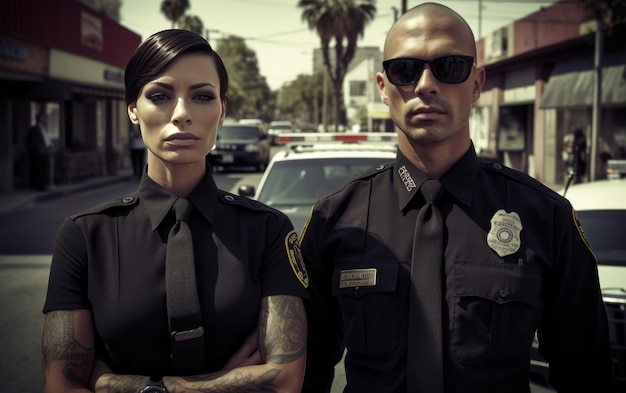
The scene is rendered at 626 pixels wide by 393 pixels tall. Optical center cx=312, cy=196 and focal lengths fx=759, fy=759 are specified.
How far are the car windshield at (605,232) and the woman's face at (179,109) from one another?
365 centimetres

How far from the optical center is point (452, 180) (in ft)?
8.27

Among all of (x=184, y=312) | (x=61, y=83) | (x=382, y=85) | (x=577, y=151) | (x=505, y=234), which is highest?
(x=61, y=83)

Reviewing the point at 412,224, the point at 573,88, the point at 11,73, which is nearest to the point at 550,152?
the point at 573,88

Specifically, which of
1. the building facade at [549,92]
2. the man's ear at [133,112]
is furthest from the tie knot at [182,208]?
the building facade at [549,92]

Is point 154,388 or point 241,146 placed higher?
point 241,146

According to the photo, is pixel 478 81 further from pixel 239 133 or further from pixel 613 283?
pixel 239 133

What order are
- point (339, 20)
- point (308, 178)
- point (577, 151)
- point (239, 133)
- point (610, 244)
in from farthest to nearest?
point (339, 20) < point (239, 133) < point (577, 151) < point (308, 178) < point (610, 244)

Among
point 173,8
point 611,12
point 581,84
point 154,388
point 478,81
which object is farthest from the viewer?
point 173,8

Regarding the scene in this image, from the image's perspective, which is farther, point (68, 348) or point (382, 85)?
point (382, 85)

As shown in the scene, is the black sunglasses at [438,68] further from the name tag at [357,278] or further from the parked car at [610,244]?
the parked car at [610,244]

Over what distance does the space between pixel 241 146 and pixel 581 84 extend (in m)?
11.5

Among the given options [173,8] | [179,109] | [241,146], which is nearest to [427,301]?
[179,109]

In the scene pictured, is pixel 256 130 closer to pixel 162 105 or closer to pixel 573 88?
pixel 573 88

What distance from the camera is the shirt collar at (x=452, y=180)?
2.50m
